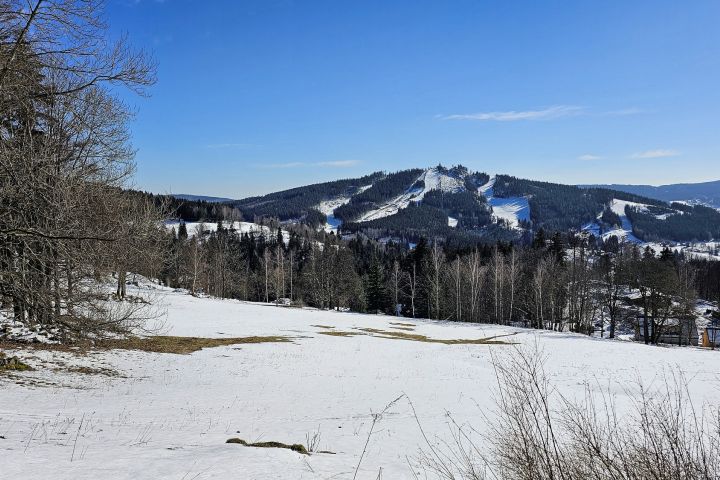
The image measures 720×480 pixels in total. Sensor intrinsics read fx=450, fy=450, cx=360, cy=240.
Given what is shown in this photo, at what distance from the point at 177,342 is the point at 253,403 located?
12.7 meters

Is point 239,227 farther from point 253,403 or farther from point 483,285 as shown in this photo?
point 253,403

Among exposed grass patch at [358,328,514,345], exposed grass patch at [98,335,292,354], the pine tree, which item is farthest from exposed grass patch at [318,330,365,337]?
the pine tree

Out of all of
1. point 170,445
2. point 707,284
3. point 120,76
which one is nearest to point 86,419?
point 170,445

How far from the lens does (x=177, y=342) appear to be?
23.5 meters

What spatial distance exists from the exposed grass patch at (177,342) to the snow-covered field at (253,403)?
3.62 feet

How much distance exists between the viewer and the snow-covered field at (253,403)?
5.66 metres

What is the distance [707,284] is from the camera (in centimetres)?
10594

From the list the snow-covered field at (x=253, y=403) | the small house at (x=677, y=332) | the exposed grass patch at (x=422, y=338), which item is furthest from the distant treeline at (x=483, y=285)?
the exposed grass patch at (x=422, y=338)

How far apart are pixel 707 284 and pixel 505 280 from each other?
7329 cm

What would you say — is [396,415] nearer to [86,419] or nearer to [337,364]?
[86,419]

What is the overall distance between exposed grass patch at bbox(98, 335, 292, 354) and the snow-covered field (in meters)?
A: 1.10

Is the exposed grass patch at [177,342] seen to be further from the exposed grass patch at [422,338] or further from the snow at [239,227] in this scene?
the snow at [239,227]

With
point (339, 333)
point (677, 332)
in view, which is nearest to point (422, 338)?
point (339, 333)

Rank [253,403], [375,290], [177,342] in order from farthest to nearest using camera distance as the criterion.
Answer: [375,290] → [177,342] → [253,403]
